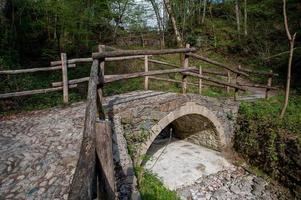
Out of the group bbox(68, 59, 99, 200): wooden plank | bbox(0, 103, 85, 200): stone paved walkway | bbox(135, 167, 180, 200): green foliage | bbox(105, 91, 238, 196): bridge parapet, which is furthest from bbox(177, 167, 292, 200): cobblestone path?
bbox(68, 59, 99, 200): wooden plank

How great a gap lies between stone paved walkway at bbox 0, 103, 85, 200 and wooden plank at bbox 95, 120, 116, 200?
1001 mm

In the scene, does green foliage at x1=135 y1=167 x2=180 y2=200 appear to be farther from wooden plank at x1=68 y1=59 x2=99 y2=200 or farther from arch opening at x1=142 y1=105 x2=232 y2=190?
wooden plank at x1=68 y1=59 x2=99 y2=200

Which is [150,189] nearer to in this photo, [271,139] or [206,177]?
[206,177]

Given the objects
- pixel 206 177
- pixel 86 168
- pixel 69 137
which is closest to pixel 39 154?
pixel 69 137

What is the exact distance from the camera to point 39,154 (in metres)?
4.00

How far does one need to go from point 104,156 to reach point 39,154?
7.10 feet

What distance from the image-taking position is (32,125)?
5219 mm

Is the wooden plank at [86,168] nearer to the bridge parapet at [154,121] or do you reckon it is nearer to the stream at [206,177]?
the bridge parapet at [154,121]

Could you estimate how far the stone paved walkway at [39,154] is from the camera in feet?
10.7

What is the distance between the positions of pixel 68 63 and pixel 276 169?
6.34m

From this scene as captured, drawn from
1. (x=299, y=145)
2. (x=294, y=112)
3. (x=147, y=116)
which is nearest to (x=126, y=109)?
(x=147, y=116)

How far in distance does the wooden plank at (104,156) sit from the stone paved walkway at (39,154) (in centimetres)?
100

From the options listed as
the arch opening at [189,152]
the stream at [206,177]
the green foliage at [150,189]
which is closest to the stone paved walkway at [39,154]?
the green foliage at [150,189]

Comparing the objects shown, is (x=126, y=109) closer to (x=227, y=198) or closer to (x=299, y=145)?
(x=227, y=198)
